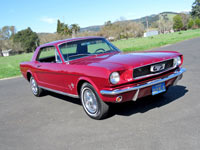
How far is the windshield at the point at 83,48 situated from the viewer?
4980 millimetres

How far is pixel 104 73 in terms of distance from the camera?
3.59m

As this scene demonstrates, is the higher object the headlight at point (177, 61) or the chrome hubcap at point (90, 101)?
the headlight at point (177, 61)

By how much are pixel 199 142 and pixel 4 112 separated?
456 centimetres

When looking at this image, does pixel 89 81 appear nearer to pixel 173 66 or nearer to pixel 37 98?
pixel 173 66

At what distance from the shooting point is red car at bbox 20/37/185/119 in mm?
3617

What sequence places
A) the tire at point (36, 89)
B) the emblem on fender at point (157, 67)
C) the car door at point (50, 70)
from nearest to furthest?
the emblem on fender at point (157, 67)
the car door at point (50, 70)
the tire at point (36, 89)

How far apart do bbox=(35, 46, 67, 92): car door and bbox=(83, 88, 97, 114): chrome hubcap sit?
721 mm

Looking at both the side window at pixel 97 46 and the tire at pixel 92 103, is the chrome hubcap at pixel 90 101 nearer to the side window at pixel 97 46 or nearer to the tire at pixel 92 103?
the tire at pixel 92 103

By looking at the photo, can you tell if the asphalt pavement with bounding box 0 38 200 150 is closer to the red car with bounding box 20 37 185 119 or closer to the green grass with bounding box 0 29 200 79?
the red car with bounding box 20 37 185 119

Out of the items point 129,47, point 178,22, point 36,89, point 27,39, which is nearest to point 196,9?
point 178,22

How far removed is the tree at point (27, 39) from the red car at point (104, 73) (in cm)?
10679

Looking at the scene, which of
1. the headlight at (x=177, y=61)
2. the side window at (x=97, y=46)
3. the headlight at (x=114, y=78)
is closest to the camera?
the headlight at (x=114, y=78)

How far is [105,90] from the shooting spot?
3.67 meters

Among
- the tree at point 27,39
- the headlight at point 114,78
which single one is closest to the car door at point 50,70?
the headlight at point 114,78
